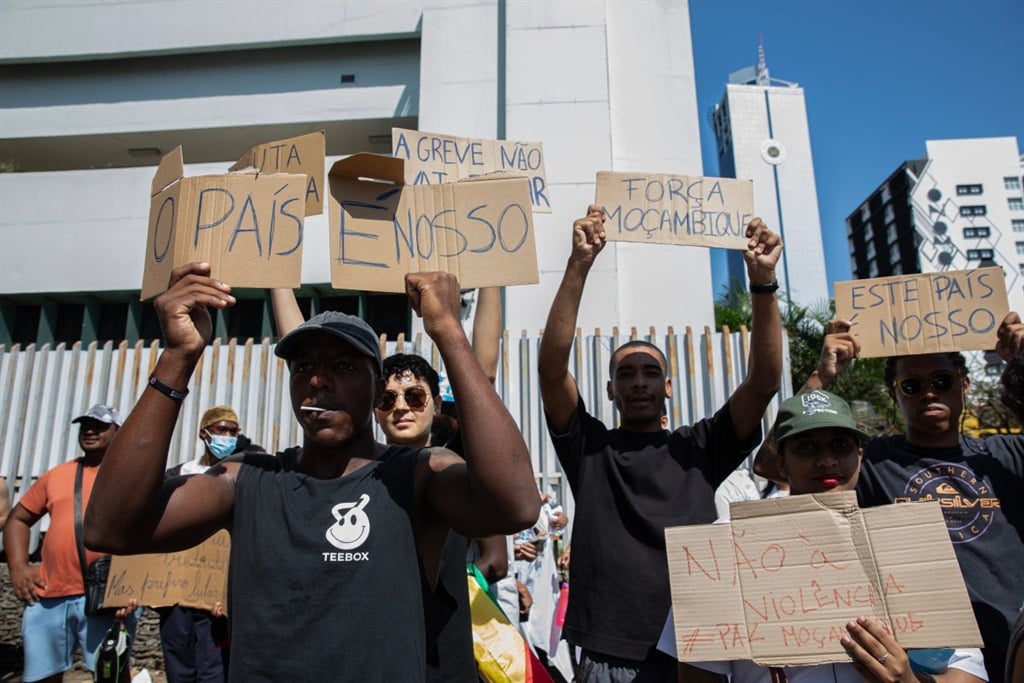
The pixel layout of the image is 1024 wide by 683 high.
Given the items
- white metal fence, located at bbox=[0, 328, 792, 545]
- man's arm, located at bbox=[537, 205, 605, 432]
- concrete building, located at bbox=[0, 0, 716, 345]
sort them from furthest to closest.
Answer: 1. concrete building, located at bbox=[0, 0, 716, 345]
2. white metal fence, located at bbox=[0, 328, 792, 545]
3. man's arm, located at bbox=[537, 205, 605, 432]

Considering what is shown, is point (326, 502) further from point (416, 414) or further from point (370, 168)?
point (416, 414)

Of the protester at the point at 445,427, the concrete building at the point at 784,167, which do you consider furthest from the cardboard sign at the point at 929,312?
the concrete building at the point at 784,167

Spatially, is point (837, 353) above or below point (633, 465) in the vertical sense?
above

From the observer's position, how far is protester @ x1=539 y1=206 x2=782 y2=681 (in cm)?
244

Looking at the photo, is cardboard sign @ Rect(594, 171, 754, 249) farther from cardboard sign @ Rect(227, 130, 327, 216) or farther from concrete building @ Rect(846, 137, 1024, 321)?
concrete building @ Rect(846, 137, 1024, 321)

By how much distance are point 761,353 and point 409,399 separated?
1.46 meters

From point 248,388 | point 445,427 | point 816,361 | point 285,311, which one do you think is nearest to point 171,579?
point 445,427

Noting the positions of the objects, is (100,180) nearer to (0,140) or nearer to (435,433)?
(0,140)

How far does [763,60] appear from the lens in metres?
110

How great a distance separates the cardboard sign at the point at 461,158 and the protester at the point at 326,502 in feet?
4.25

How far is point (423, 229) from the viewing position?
2.35 m

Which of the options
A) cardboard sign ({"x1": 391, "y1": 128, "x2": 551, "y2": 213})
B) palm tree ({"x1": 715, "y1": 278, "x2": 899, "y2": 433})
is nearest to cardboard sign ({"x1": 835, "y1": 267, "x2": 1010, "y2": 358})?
cardboard sign ({"x1": 391, "y1": 128, "x2": 551, "y2": 213})

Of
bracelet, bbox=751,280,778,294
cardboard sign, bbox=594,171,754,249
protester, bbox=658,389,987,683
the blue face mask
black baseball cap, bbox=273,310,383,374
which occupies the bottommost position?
protester, bbox=658,389,987,683

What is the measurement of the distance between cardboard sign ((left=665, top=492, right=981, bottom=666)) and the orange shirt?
4054mm
